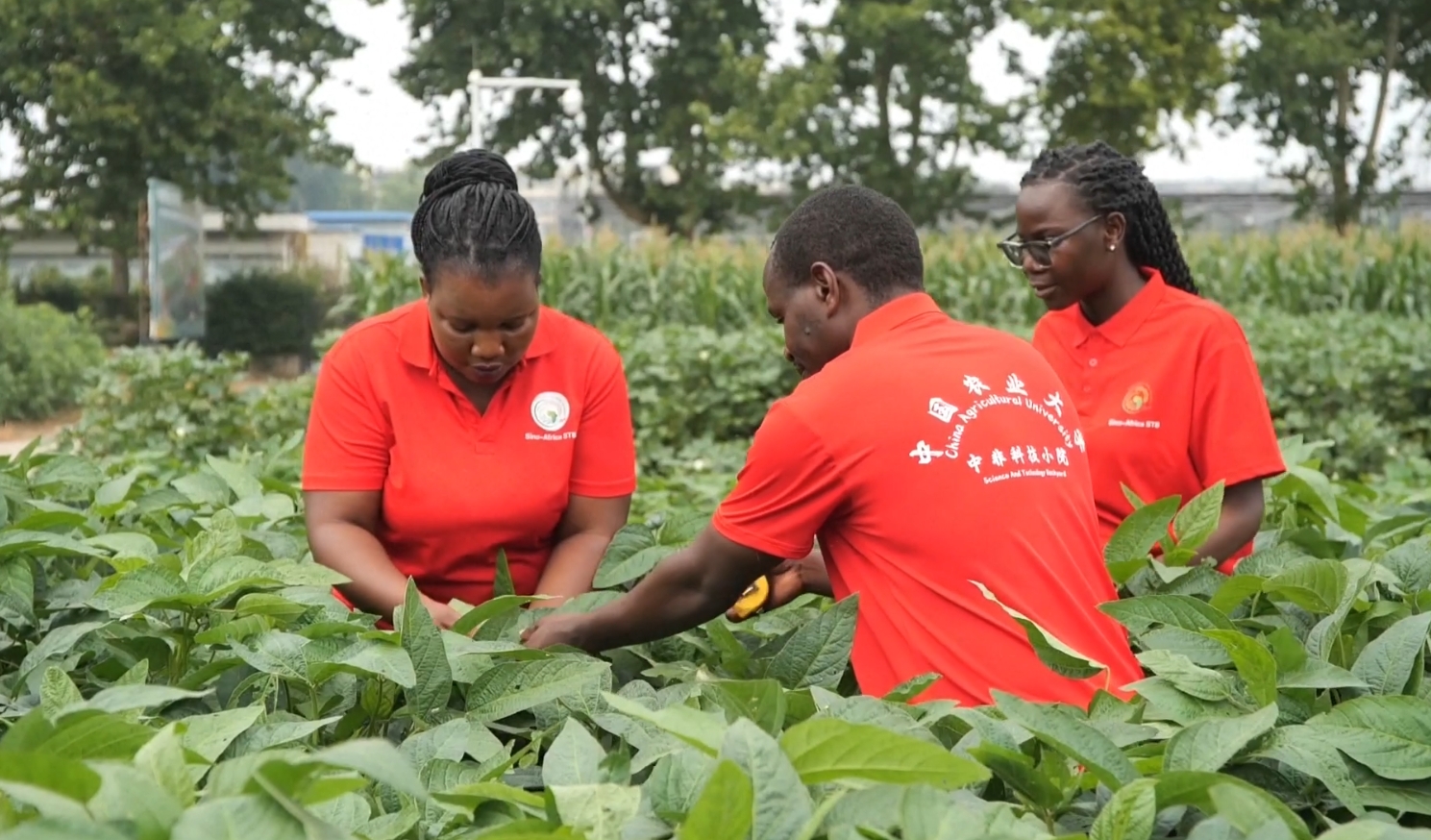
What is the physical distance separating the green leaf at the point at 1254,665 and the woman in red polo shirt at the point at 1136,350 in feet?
4.01

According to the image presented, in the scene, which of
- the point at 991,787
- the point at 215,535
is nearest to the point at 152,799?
the point at 991,787

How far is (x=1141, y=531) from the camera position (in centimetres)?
267

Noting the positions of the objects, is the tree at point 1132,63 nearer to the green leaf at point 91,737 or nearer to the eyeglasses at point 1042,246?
the eyeglasses at point 1042,246

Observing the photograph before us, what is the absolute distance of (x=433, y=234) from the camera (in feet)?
9.96

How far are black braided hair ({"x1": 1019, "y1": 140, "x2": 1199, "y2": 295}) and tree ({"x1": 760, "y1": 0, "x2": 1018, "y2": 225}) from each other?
2513 centimetres

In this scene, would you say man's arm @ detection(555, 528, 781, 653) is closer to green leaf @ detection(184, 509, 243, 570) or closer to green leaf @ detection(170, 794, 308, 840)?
green leaf @ detection(184, 509, 243, 570)

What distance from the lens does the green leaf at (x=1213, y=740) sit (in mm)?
1606

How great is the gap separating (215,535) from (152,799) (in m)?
1.16

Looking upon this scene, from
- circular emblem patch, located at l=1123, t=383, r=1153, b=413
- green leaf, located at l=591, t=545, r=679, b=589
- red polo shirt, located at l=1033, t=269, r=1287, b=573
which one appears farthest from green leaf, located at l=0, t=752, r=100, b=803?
circular emblem patch, located at l=1123, t=383, r=1153, b=413

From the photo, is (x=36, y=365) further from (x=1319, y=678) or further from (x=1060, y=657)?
(x=1319, y=678)

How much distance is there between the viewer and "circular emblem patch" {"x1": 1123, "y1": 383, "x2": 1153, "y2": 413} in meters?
3.35

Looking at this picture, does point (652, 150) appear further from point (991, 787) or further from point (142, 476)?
point (991, 787)

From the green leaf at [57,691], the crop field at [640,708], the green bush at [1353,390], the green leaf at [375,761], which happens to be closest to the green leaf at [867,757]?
the crop field at [640,708]

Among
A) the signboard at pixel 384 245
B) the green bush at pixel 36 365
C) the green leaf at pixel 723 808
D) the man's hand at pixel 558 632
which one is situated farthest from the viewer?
the green bush at pixel 36 365
